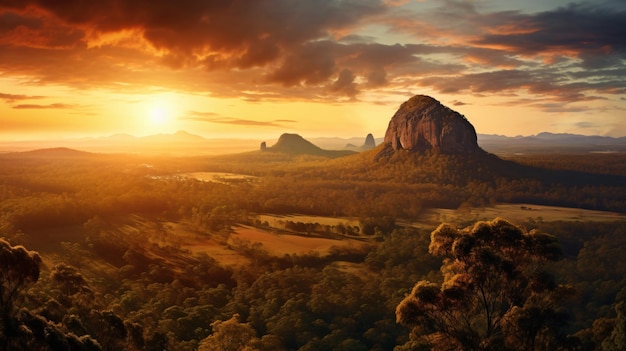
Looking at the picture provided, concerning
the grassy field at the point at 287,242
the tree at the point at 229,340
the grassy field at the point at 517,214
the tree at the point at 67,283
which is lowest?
the grassy field at the point at 287,242

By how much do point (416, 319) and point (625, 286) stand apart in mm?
54745

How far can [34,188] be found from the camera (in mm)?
162625

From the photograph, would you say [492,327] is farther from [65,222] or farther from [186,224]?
[65,222]

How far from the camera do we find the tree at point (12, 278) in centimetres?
1934

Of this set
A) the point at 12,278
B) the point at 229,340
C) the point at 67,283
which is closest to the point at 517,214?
the point at 229,340

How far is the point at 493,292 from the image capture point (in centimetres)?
2241

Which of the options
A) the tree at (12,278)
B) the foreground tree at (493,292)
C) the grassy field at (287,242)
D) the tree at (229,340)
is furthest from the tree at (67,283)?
the grassy field at (287,242)

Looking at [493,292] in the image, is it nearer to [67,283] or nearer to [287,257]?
[67,283]

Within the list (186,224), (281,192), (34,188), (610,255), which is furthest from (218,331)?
(34,188)

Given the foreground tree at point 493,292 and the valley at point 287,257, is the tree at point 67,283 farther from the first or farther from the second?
the foreground tree at point 493,292

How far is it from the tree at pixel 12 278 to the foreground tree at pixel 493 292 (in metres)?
16.2

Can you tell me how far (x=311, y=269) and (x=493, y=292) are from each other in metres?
52.4

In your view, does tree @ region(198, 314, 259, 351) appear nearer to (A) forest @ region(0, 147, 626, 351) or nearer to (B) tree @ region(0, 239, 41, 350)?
(A) forest @ region(0, 147, 626, 351)

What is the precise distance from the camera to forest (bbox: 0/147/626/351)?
72.1ft
